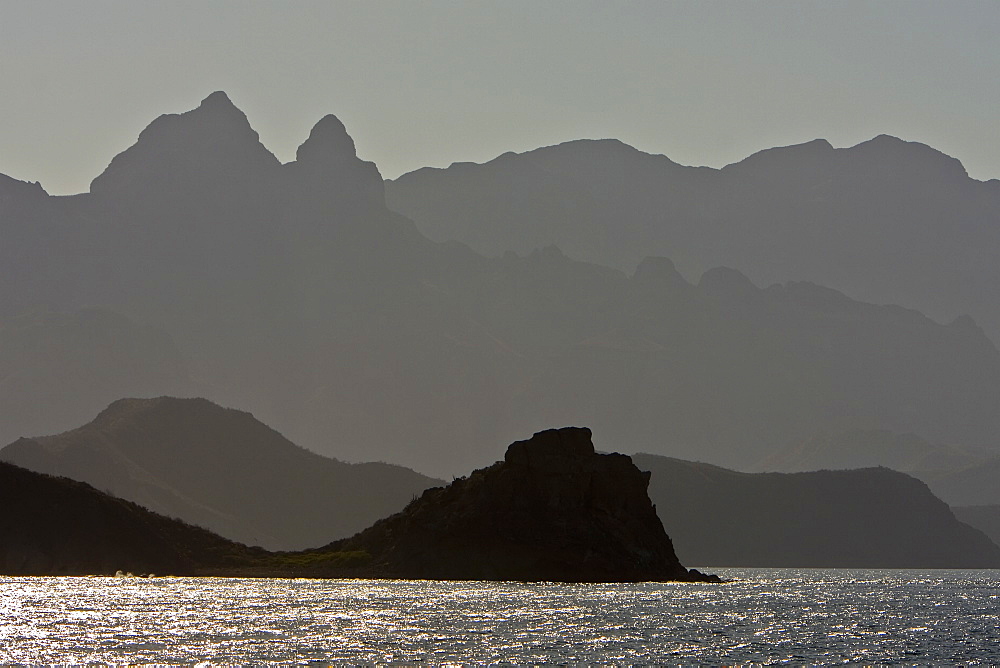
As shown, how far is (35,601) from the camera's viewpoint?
174375mm

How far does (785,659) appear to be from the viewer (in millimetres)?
112062

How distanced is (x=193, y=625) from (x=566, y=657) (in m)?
44.3

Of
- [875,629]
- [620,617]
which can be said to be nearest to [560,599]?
[620,617]

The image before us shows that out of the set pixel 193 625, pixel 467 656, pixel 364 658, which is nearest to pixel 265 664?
pixel 364 658

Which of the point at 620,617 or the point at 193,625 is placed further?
the point at 620,617

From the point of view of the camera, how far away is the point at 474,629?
134 meters

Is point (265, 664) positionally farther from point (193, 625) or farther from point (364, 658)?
point (193, 625)

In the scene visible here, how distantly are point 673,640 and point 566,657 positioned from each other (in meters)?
19.6

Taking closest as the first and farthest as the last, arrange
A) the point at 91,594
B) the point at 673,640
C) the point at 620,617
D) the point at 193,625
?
the point at 673,640, the point at 193,625, the point at 620,617, the point at 91,594

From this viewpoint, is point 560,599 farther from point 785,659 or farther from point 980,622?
point 785,659

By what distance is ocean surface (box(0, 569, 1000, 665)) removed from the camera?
112m

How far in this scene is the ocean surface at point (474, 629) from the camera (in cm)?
11188

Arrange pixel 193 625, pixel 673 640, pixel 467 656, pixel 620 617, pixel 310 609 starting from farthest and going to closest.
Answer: pixel 310 609
pixel 620 617
pixel 193 625
pixel 673 640
pixel 467 656

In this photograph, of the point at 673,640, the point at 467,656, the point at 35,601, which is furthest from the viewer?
the point at 35,601
